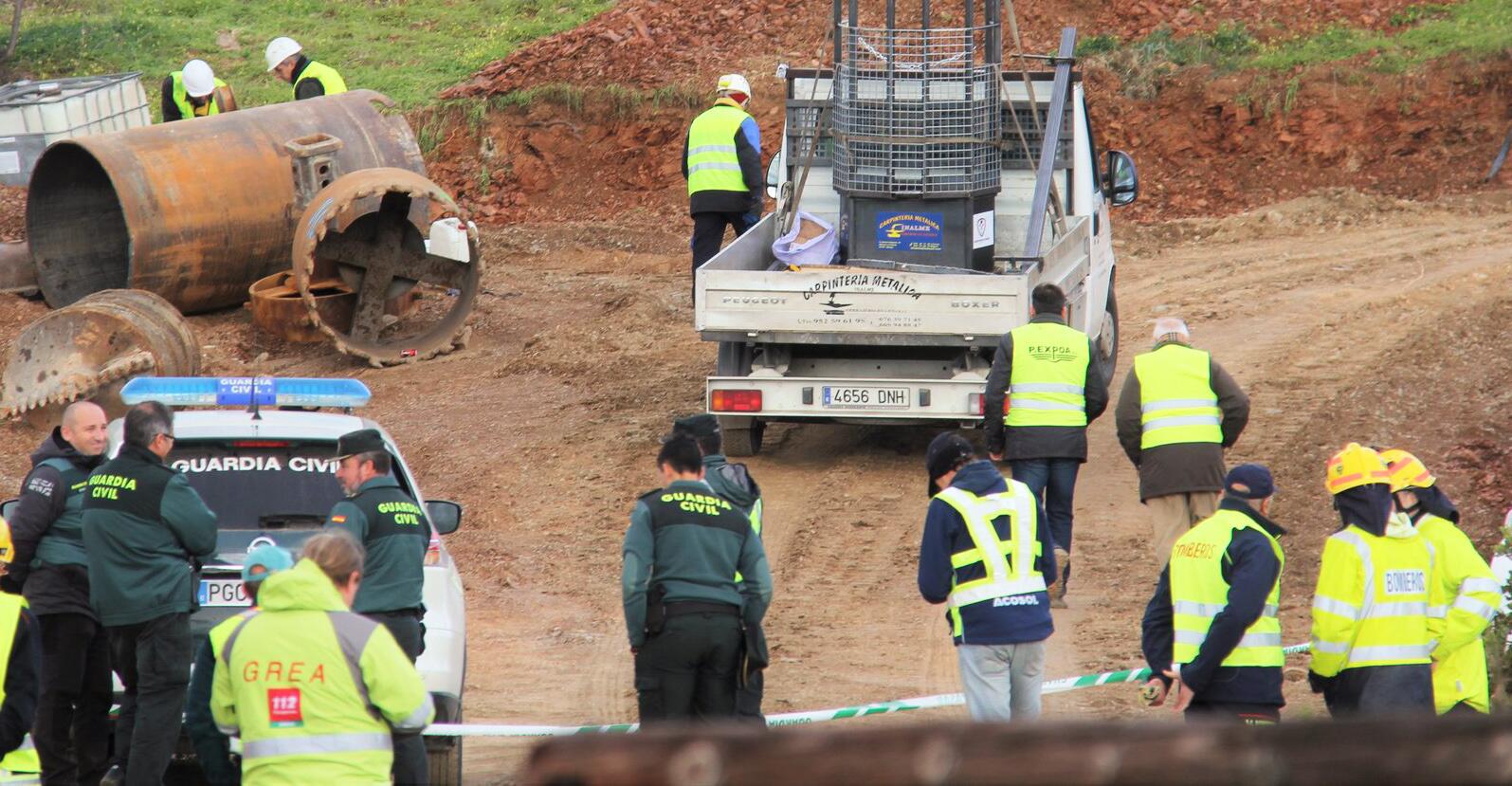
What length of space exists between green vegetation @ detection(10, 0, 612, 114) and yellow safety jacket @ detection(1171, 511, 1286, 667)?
1769 cm

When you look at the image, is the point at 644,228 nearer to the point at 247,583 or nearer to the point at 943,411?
the point at 943,411

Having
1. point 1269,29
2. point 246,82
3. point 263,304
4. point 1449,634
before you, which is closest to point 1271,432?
point 1449,634

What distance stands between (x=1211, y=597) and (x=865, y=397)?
5.68 m

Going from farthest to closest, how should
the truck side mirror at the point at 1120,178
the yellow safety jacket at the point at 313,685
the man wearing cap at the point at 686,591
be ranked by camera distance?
1. the truck side mirror at the point at 1120,178
2. the man wearing cap at the point at 686,591
3. the yellow safety jacket at the point at 313,685

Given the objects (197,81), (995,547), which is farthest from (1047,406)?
(197,81)

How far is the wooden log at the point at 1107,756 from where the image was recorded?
8.14 ft

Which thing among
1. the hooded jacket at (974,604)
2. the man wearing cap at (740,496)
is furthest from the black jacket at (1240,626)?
the man wearing cap at (740,496)

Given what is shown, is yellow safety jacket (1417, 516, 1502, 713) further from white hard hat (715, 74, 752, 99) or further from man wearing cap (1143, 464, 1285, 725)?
white hard hat (715, 74, 752, 99)

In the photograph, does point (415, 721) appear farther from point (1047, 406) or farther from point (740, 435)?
point (740, 435)

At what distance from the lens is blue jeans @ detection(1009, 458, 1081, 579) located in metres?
9.50

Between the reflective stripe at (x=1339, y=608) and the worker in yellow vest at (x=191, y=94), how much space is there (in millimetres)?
12713

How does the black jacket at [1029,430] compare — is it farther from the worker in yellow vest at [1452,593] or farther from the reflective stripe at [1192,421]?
the worker in yellow vest at [1452,593]

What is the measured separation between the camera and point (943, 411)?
11617 mm

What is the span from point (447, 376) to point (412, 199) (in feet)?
5.31
